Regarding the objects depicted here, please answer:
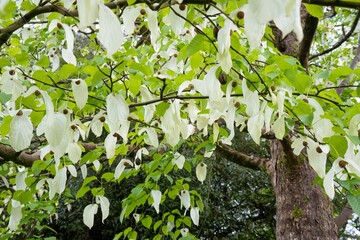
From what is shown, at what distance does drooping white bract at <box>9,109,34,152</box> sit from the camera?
786 mm

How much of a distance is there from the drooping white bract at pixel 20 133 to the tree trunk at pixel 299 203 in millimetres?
1378

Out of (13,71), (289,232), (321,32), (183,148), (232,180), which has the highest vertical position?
(13,71)

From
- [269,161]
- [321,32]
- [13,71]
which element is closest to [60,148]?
[13,71]

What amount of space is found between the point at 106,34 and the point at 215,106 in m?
0.48

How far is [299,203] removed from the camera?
1.78 m

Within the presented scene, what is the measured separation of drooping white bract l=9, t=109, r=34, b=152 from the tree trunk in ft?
4.52

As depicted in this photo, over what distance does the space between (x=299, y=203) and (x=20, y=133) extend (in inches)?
58.5

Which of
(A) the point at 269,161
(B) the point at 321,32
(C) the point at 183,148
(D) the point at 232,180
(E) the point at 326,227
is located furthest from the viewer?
(D) the point at 232,180

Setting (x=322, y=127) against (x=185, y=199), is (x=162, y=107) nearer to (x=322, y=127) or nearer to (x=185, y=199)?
(x=322, y=127)

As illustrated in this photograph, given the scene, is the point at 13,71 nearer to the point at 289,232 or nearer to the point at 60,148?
the point at 60,148

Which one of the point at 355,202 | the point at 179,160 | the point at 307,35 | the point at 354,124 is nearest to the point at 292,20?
the point at 354,124

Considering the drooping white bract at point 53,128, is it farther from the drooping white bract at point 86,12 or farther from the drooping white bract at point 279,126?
the drooping white bract at point 279,126

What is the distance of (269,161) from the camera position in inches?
84.8

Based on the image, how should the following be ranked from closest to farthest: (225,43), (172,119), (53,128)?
(225,43) → (53,128) → (172,119)
